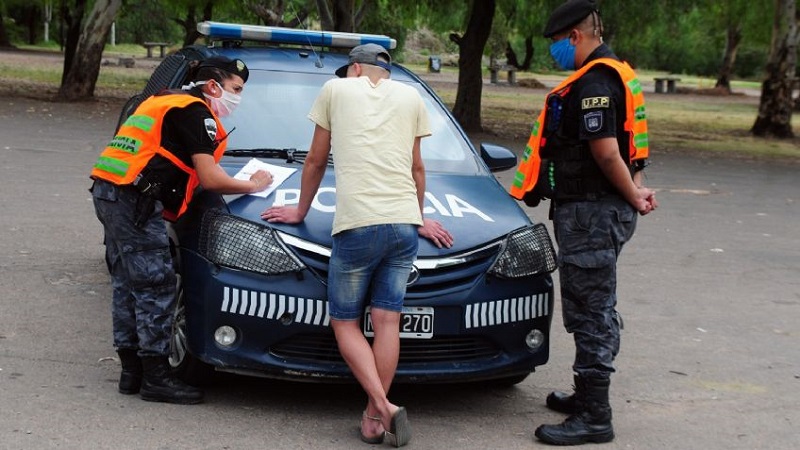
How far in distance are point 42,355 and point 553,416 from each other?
8.59 feet

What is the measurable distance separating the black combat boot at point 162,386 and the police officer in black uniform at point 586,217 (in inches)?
62.4

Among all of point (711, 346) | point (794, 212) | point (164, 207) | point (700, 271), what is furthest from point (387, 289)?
point (794, 212)

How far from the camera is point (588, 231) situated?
17.3ft

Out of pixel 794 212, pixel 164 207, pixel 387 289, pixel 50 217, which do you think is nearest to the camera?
pixel 387 289

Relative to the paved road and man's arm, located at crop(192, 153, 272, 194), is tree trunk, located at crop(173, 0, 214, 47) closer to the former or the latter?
the paved road

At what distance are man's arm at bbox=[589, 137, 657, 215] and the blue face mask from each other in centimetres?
43

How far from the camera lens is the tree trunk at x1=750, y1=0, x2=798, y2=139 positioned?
25156mm

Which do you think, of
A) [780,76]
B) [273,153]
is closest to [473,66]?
[780,76]

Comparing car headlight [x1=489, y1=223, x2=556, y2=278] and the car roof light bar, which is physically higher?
the car roof light bar

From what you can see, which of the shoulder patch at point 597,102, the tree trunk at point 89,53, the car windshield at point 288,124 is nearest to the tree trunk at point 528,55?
the tree trunk at point 89,53

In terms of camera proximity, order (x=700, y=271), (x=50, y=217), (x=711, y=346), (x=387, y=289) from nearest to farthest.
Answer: (x=387, y=289), (x=711, y=346), (x=700, y=271), (x=50, y=217)

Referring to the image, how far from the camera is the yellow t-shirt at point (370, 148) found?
16.5 ft

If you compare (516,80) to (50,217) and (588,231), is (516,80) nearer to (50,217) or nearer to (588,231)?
(50,217)

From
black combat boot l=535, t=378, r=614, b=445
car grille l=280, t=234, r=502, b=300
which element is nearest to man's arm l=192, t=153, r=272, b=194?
car grille l=280, t=234, r=502, b=300
